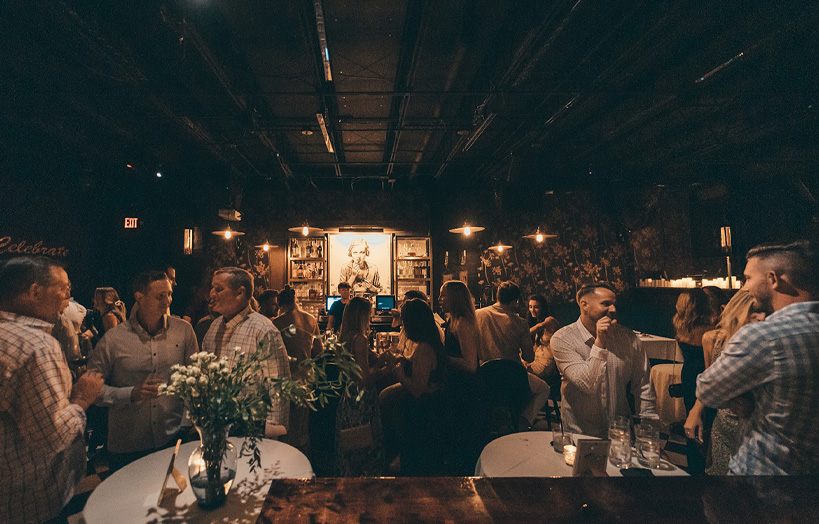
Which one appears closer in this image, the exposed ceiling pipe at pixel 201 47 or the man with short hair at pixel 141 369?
the man with short hair at pixel 141 369

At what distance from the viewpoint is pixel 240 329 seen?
2.52 meters

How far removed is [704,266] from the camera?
7785 mm

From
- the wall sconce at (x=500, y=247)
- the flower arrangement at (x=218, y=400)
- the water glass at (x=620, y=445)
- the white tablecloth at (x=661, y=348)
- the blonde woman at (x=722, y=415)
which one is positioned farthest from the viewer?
the wall sconce at (x=500, y=247)

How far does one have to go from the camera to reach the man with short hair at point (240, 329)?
2408mm

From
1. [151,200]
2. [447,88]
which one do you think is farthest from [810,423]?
[151,200]

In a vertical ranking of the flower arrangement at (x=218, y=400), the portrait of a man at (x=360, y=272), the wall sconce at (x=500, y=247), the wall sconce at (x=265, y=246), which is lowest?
the flower arrangement at (x=218, y=400)

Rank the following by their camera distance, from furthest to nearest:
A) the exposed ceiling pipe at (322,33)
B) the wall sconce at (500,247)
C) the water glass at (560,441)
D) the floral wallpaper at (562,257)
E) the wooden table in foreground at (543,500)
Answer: the floral wallpaper at (562,257)
the wall sconce at (500,247)
the exposed ceiling pipe at (322,33)
the water glass at (560,441)
the wooden table in foreground at (543,500)

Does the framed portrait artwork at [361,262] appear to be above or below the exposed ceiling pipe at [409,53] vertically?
below

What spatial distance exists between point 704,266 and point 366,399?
8155 millimetres

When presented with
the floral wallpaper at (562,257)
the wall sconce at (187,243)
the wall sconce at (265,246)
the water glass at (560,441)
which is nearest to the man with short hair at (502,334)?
the water glass at (560,441)

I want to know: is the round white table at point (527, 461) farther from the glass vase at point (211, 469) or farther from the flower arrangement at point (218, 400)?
the glass vase at point (211, 469)

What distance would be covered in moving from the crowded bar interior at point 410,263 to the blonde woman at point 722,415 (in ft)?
0.10

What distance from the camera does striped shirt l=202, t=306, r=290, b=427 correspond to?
238cm

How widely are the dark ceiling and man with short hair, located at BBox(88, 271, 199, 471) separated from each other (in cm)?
257
